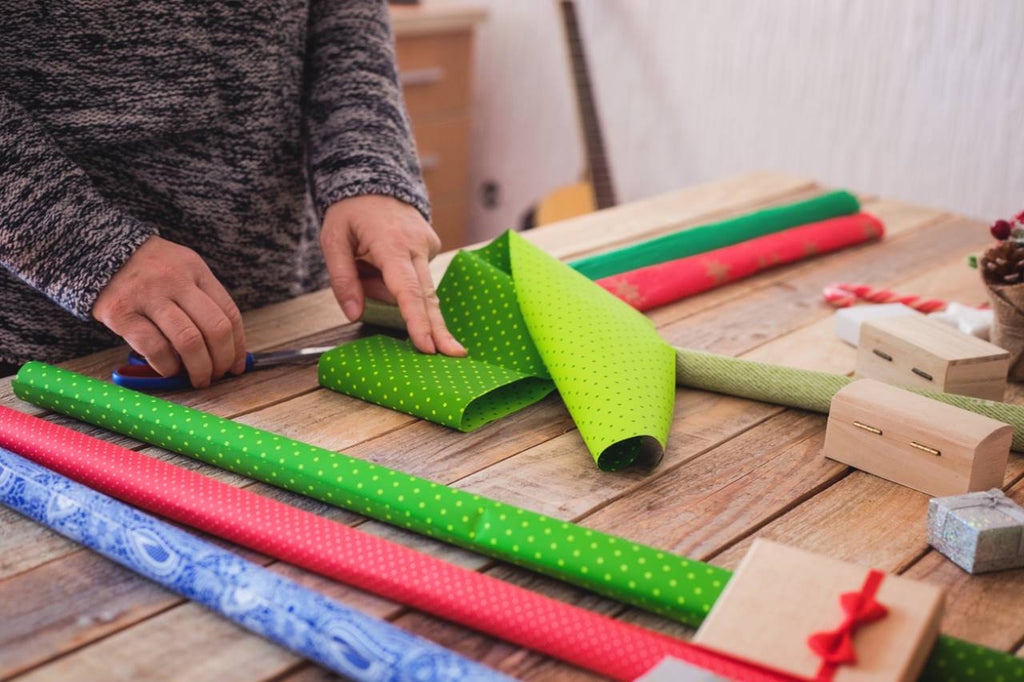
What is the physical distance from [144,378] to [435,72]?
2357 millimetres

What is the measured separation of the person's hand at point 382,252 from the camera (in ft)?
3.42

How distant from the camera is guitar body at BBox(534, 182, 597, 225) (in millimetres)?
2895

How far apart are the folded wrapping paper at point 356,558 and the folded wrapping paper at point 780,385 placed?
402mm

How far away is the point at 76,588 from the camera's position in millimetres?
671

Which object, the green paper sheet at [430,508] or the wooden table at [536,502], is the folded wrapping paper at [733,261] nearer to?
the wooden table at [536,502]

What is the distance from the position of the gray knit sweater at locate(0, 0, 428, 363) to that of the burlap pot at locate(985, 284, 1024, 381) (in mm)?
622

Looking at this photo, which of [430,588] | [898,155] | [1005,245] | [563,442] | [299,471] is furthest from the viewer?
[898,155]

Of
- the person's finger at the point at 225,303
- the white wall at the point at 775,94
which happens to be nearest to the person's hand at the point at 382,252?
the person's finger at the point at 225,303

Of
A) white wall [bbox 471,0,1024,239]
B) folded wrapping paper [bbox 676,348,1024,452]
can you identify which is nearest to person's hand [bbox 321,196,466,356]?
folded wrapping paper [bbox 676,348,1024,452]

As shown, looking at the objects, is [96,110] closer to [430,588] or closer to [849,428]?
[430,588]

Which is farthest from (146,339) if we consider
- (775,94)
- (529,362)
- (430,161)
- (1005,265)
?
(430,161)

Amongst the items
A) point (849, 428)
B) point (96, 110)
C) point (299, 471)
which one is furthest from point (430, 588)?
point (96, 110)

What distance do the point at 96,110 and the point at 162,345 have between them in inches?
11.6

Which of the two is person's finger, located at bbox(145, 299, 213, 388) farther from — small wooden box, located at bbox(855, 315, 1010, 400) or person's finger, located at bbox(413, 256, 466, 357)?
small wooden box, located at bbox(855, 315, 1010, 400)
